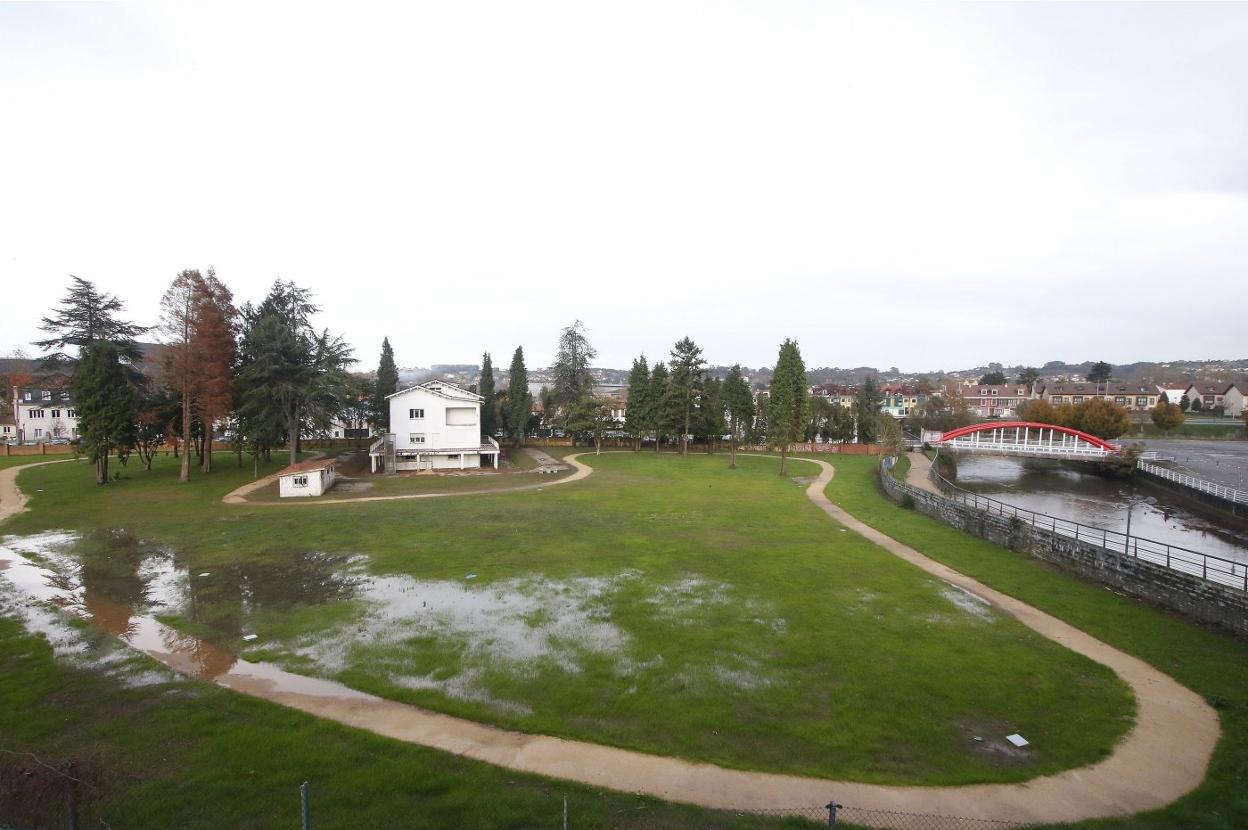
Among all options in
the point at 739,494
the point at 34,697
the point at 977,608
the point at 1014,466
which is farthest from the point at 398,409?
the point at 1014,466

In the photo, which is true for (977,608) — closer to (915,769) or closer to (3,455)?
(915,769)

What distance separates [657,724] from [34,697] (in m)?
12.3

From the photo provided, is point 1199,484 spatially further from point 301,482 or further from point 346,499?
point 301,482

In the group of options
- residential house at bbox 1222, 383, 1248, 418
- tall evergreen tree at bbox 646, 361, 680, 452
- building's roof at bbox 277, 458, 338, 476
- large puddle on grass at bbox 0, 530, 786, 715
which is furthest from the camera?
residential house at bbox 1222, 383, 1248, 418

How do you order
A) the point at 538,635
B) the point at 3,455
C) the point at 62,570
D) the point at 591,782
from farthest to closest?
the point at 3,455 → the point at 62,570 → the point at 538,635 → the point at 591,782

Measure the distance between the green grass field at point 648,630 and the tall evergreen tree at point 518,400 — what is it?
34.8 m

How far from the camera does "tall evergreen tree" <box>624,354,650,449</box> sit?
210ft

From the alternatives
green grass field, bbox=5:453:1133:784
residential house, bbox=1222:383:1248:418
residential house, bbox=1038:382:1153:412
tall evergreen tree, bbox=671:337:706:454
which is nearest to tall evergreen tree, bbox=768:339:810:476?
tall evergreen tree, bbox=671:337:706:454

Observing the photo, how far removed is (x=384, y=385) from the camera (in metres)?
66.3

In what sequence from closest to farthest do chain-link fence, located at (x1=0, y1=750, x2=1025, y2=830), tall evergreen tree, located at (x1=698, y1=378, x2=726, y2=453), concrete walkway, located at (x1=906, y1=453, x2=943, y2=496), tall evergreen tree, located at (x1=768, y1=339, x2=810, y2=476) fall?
chain-link fence, located at (x1=0, y1=750, x2=1025, y2=830)
concrete walkway, located at (x1=906, y1=453, x2=943, y2=496)
tall evergreen tree, located at (x1=768, y1=339, x2=810, y2=476)
tall evergreen tree, located at (x1=698, y1=378, x2=726, y2=453)

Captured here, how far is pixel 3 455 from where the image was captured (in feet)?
176

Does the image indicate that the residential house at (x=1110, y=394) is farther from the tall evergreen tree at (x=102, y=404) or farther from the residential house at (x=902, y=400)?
the tall evergreen tree at (x=102, y=404)

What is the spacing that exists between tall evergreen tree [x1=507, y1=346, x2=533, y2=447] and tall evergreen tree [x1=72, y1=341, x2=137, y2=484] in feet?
109

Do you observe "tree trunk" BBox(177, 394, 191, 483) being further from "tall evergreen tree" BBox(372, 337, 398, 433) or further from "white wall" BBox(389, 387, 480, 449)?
Answer: "tall evergreen tree" BBox(372, 337, 398, 433)
